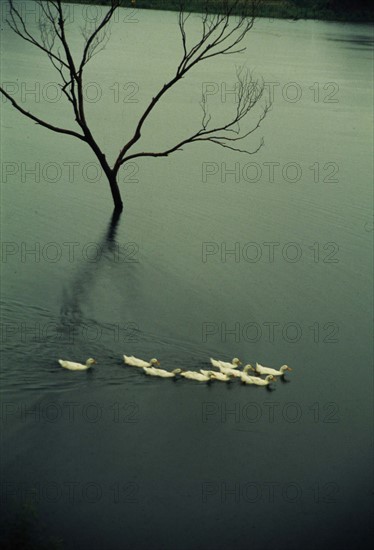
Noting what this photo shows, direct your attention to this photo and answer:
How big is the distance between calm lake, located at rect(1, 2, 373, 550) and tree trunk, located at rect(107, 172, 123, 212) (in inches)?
9.7

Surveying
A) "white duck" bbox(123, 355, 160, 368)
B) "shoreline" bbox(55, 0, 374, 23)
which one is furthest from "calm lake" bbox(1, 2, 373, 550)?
"shoreline" bbox(55, 0, 374, 23)

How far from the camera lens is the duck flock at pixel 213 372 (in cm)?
1270

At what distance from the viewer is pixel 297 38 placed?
167ft

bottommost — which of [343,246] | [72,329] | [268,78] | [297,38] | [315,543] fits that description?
[315,543]

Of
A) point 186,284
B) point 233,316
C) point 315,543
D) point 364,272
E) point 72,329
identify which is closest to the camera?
point 315,543

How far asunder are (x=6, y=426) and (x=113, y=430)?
1.20 metres

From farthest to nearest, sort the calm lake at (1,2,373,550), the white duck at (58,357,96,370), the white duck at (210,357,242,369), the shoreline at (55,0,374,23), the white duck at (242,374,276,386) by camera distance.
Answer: the shoreline at (55,0,374,23), the white duck at (210,357,242,369), the white duck at (242,374,276,386), the white duck at (58,357,96,370), the calm lake at (1,2,373,550)

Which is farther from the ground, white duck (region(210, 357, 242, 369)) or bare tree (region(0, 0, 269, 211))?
bare tree (region(0, 0, 269, 211))

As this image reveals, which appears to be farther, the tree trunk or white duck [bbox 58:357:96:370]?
the tree trunk

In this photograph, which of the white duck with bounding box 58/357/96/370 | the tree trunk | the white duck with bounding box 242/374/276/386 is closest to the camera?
the white duck with bounding box 58/357/96/370

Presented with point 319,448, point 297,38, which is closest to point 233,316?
point 319,448

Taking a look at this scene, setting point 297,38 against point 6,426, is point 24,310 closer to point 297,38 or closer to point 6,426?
point 6,426

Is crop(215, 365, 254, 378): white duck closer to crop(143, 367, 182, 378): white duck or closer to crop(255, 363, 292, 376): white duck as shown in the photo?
crop(255, 363, 292, 376): white duck

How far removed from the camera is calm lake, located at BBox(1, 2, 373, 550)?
1040 cm
